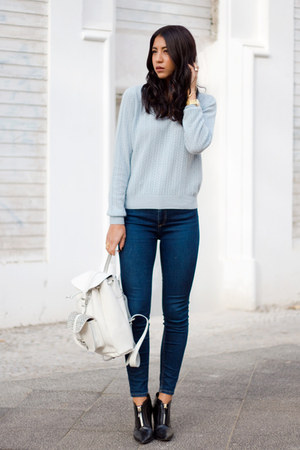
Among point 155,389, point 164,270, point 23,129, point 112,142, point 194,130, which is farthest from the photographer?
point 112,142

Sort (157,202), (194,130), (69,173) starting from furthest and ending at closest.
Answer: (69,173) < (157,202) < (194,130)

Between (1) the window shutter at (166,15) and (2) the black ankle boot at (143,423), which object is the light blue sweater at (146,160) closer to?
(2) the black ankle boot at (143,423)

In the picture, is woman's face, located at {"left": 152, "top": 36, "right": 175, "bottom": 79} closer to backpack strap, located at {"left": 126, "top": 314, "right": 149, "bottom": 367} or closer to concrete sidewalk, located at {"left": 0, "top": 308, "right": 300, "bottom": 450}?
backpack strap, located at {"left": 126, "top": 314, "right": 149, "bottom": 367}

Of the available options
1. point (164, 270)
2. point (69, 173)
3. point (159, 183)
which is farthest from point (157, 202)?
point (69, 173)

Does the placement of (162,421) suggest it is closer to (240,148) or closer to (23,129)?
(23,129)

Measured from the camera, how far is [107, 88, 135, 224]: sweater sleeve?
3551 mm

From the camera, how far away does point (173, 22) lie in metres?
8.05

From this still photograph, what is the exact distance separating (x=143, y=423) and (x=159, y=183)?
3.76ft

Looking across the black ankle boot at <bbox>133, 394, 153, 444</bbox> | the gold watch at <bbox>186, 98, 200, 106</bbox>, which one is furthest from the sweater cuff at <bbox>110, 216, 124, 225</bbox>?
the black ankle boot at <bbox>133, 394, 153, 444</bbox>

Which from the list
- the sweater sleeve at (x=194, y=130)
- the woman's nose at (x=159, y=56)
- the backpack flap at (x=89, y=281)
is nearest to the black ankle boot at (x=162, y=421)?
the backpack flap at (x=89, y=281)

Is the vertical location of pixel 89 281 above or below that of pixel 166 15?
below

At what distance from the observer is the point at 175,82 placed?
351cm

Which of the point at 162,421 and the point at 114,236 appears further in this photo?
the point at 162,421

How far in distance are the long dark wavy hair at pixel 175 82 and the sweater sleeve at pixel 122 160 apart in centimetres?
8
